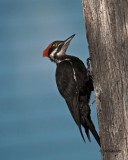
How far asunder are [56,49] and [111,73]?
2171 mm

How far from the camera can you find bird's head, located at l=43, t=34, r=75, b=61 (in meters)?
4.83

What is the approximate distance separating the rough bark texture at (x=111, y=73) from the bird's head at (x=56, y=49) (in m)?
1.89

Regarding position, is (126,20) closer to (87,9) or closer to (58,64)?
(87,9)

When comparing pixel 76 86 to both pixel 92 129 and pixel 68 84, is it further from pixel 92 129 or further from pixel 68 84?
pixel 92 129

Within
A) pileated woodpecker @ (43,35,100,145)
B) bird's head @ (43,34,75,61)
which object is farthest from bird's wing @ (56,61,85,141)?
bird's head @ (43,34,75,61)

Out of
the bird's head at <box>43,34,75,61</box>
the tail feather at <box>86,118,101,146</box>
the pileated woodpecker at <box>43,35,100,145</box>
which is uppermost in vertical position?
the bird's head at <box>43,34,75,61</box>

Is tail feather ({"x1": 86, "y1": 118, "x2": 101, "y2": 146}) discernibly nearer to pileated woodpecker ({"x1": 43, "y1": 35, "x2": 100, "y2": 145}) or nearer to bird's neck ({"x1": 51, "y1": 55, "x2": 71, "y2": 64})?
pileated woodpecker ({"x1": 43, "y1": 35, "x2": 100, "y2": 145})

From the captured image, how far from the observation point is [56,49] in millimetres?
4863

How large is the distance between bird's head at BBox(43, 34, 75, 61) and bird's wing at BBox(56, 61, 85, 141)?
35 cm

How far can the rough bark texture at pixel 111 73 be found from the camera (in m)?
2.69

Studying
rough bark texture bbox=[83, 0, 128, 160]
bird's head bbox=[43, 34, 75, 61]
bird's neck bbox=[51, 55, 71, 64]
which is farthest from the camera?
bird's head bbox=[43, 34, 75, 61]

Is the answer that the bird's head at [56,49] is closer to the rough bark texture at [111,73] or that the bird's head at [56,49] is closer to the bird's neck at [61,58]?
the bird's neck at [61,58]

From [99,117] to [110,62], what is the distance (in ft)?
1.30

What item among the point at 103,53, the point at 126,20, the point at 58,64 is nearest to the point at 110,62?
the point at 103,53
